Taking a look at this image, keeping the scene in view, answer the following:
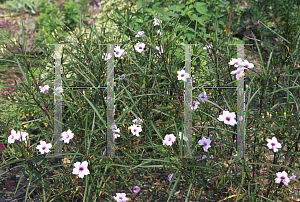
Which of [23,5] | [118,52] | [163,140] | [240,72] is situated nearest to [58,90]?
[118,52]

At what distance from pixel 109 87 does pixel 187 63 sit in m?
0.63

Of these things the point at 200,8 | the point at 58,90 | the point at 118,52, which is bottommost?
the point at 58,90

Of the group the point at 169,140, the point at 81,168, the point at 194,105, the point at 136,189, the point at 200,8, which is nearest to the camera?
the point at 81,168

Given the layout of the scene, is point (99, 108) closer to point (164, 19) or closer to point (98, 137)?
point (98, 137)

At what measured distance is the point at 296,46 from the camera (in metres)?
2.42

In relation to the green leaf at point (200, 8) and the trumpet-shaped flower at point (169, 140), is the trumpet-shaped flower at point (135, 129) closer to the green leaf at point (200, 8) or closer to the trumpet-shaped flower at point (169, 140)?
the trumpet-shaped flower at point (169, 140)

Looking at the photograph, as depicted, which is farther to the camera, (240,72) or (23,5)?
(23,5)

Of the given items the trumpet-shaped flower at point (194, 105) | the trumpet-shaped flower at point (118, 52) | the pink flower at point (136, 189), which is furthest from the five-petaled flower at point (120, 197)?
the trumpet-shaped flower at point (118, 52)

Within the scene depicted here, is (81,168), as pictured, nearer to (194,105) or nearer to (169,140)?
(169,140)

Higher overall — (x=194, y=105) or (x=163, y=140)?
(x=194, y=105)

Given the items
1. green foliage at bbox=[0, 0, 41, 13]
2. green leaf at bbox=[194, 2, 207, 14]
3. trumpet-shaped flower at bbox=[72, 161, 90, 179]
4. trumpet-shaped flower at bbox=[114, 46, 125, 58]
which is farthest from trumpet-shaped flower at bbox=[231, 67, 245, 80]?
green foliage at bbox=[0, 0, 41, 13]

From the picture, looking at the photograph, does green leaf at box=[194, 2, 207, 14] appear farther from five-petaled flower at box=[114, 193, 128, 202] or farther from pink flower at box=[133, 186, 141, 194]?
five-petaled flower at box=[114, 193, 128, 202]

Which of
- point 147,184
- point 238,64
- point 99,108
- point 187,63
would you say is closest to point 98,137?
point 99,108

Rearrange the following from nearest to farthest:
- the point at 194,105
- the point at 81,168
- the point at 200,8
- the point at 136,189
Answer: the point at 81,168 < the point at 194,105 < the point at 136,189 < the point at 200,8
